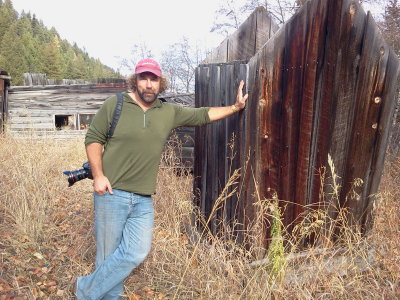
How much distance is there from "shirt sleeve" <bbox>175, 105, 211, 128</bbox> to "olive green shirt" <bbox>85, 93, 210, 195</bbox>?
19cm

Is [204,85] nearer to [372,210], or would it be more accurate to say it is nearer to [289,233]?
[289,233]

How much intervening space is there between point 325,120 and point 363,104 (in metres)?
0.40

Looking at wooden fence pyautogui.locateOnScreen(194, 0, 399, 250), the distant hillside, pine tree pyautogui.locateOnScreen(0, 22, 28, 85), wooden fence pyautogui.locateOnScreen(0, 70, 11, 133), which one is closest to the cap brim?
wooden fence pyautogui.locateOnScreen(194, 0, 399, 250)

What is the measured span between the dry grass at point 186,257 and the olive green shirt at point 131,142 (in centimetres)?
69

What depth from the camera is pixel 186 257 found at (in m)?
3.19

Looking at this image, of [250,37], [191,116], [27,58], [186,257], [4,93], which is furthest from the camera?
[27,58]

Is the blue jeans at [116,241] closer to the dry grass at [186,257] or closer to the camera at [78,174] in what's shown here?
the camera at [78,174]

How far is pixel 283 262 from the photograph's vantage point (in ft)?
8.50

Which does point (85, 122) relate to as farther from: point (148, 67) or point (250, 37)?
point (148, 67)

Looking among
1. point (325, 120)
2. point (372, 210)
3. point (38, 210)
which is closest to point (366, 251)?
point (372, 210)

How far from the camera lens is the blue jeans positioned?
2.60 meters

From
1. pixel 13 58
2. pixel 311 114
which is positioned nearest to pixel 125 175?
pixel 311 114

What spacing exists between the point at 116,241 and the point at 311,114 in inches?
76.2

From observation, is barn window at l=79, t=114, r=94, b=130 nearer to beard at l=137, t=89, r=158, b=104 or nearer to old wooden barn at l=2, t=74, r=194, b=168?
old wooden barn at l=2, t=74, r=194, b=168
